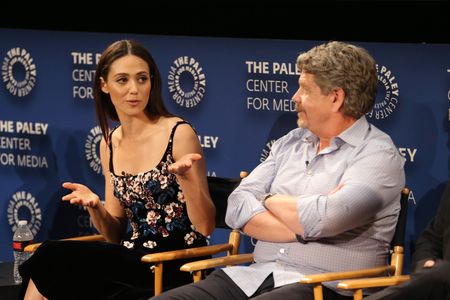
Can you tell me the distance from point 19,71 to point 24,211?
838 mm

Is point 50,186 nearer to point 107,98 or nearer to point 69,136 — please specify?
point 69,136

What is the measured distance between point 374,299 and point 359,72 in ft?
3.20

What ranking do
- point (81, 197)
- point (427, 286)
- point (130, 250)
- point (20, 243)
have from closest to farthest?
point (427, 286) < point (81, 197) < point (130, 250) < point (20, 243)

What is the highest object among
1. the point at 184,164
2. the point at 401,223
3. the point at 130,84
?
the point at 130,84

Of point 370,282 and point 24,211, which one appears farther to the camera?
point 24,211

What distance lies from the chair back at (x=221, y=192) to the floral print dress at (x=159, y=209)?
138mm

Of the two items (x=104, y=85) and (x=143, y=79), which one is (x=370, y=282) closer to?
(x=143, y=79)

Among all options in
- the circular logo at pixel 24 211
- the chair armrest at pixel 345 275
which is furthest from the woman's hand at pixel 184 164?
the circular logo at pixel 24 211

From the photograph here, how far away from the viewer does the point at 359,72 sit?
167 inches

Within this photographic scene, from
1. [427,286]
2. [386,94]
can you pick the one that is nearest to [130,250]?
[386,94]

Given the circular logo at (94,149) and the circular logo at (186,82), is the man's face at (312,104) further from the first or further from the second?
the circular logo at (94,149)

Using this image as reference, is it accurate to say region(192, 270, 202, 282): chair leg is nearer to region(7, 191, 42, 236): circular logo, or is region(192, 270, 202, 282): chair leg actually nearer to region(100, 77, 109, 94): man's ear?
region(100, 77, 109, 94): man's ear

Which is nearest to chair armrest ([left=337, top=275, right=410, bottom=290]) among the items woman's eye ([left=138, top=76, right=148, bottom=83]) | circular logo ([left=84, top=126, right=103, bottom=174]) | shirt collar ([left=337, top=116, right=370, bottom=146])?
shirt collar ([left=337, top=116, right=370, bottom=146])

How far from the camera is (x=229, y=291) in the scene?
4305 mm
